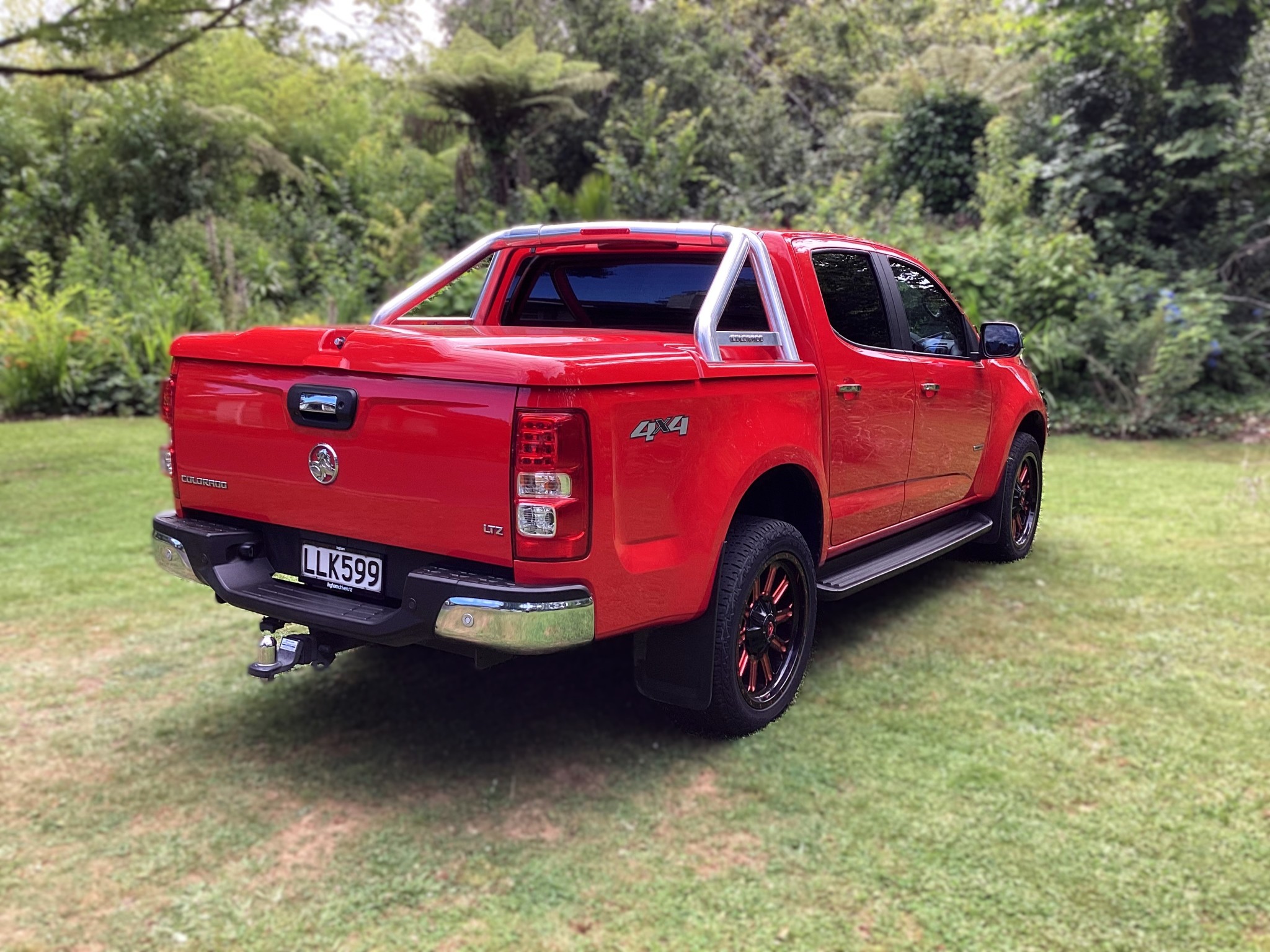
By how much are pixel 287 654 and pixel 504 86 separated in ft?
47.0

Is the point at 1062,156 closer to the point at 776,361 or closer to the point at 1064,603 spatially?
the point at 1064,603

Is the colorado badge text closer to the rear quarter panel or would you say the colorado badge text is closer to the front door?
the rear quarter panel

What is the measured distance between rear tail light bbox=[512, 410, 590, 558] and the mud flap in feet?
2.10

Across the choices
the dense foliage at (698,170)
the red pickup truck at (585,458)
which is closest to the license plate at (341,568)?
the red pickup truck at (585,458)

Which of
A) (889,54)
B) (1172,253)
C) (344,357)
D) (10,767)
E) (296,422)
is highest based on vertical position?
(889,54)

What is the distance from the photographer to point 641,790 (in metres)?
3.00

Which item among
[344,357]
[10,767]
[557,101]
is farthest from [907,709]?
[557,101]

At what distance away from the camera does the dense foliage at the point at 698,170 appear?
10383 millimetres

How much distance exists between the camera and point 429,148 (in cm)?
1812

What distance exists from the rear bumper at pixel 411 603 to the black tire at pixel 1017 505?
10.9 ft

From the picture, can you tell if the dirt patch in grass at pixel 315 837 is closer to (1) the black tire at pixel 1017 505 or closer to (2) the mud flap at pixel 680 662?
(2) the mud flap at pixel 680 662

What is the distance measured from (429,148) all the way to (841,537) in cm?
1625

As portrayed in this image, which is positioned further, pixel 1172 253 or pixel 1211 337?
pixel 1172 253

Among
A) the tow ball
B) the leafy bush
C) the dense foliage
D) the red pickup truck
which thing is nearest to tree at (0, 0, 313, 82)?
the dense foliage
